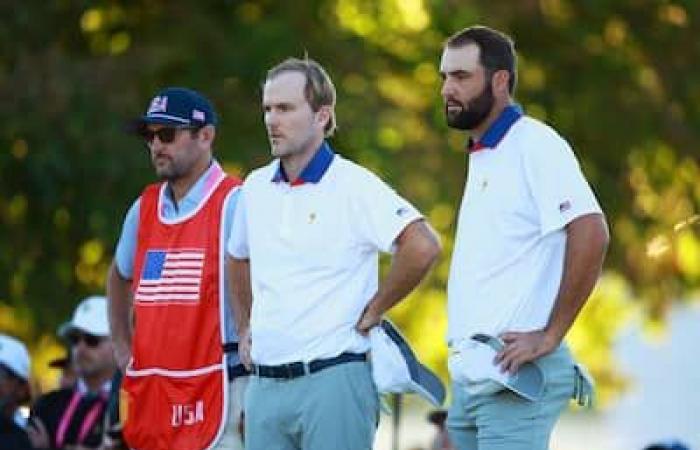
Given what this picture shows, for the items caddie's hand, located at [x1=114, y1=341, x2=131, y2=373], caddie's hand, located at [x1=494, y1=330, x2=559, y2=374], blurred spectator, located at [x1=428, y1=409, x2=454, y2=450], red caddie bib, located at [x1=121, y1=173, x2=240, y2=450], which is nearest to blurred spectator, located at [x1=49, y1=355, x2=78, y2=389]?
blurred spectator, located at [x1=428, y1=409, x2=454, y2=450]

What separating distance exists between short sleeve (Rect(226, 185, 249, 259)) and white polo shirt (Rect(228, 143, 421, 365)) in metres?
0.27

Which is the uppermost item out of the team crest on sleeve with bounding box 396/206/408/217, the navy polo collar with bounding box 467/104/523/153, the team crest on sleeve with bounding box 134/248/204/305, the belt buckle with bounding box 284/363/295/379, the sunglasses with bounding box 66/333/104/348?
the navy polo collar with bounding box 467/104/523/153

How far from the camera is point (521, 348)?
8141mm

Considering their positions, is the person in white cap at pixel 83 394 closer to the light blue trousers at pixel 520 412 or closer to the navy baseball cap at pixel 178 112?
the navy baseball cap at pixel 178 112

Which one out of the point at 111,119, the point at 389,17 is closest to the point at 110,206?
the point at 111,119

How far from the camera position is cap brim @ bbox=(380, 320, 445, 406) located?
8.66m

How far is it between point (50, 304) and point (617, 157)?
5.15 m

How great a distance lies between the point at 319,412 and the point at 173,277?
1059 mm

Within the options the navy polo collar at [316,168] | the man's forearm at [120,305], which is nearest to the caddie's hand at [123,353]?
the man's forearm at [120,305]

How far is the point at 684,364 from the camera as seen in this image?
38.9 meters

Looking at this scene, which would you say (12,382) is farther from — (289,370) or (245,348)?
(289,370)

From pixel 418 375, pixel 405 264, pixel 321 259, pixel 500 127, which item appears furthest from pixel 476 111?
pixel 418 375

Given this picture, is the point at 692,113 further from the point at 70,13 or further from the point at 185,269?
the point at 185,269

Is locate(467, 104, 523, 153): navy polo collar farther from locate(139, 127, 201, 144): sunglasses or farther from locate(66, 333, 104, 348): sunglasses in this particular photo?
locate(66, 333, 104, 348): sunglasses
